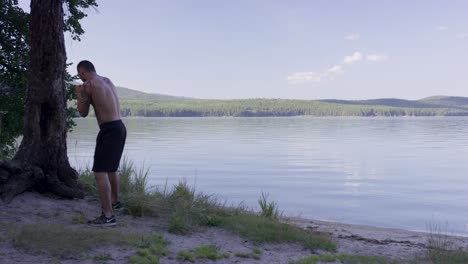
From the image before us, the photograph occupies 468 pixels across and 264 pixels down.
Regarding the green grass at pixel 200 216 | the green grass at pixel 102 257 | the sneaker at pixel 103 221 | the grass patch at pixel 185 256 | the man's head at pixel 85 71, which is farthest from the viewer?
the green grass at pixel 200 216

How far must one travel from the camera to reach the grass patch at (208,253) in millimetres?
5984

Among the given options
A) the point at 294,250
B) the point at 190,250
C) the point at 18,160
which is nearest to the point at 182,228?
the point at 190,250

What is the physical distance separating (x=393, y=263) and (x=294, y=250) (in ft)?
4.07

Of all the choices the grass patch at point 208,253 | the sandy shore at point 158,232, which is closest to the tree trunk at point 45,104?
the sandy shore at point 158,232

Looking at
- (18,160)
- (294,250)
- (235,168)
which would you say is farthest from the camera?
(235,168)

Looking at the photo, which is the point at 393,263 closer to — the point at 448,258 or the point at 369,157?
the point at 448,258

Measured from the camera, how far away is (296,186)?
19.8 m

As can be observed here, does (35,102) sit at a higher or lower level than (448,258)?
higher

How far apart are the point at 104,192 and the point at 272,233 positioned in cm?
233

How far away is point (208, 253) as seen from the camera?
6035 millimetres

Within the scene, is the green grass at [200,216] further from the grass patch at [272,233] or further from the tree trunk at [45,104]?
the tree trunk at [45,104]

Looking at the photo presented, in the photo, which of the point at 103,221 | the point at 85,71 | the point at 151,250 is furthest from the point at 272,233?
the point at 85,71

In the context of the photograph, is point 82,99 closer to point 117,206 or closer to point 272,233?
point 117,206

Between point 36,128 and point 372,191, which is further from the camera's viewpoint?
point 372,191
